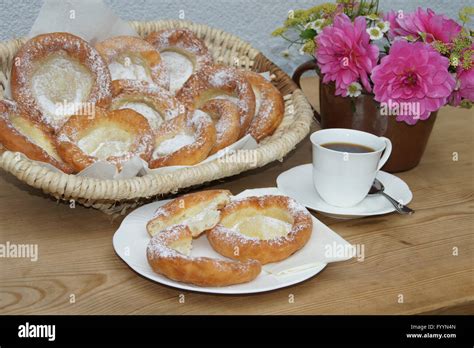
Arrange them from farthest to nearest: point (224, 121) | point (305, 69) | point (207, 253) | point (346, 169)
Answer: point (305, 69)
point (224, 121)
point (346, 169)
point (207, 253)

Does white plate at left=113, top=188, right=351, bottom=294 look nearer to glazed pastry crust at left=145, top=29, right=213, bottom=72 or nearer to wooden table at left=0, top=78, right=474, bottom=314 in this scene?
wooden table at left=0, top=78, right=474, bottom=314

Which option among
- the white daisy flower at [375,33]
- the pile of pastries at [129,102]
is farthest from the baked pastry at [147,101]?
the white daisy flower at [375,33]

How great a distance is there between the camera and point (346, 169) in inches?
44.3

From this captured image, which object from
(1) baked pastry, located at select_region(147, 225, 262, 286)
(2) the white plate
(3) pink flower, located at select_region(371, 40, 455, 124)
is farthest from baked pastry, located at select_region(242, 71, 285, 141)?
(1) baked pastry, located at select_region(147, 225, 262, 286)

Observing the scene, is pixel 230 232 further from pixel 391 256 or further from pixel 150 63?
pixel 150 63

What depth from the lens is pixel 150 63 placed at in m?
1.39

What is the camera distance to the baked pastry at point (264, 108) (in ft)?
4.39

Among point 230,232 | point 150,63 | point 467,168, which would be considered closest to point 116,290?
point 230,232

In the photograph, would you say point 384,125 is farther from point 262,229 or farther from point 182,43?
point 182,43

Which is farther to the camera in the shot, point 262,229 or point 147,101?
point 147,101

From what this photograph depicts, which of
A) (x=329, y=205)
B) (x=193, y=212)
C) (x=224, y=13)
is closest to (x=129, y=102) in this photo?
(x=193, y=212)

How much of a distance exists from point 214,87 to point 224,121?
155mm

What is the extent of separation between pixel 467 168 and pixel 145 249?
740 mm

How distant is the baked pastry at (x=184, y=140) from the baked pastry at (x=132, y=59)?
0.57 feet
